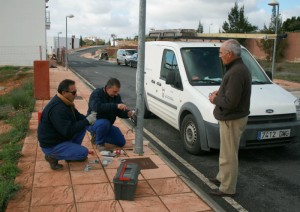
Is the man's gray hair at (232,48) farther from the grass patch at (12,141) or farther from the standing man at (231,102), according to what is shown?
the grass patch at (12,141)

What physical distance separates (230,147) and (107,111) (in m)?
2.28

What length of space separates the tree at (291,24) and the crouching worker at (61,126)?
55.9 meters

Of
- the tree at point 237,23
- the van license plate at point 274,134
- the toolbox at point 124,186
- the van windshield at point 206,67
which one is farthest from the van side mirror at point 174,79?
the tree at point 237,23

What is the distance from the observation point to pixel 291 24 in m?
58.5

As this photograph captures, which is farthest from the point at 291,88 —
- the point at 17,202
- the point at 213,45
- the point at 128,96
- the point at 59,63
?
the point at 59,63

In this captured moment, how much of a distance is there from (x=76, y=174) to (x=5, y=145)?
2148mm

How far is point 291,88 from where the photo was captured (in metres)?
18.5

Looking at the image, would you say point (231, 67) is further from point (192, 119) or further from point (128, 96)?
point (128, 96)

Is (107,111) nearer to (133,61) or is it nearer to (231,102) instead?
(231,102)

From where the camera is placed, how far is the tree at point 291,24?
189 feet

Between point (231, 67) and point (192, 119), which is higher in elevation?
point (231, 67)

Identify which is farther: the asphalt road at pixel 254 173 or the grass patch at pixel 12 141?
the asphalt road at pixel 254 173

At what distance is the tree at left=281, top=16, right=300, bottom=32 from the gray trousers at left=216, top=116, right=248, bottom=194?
55804mm

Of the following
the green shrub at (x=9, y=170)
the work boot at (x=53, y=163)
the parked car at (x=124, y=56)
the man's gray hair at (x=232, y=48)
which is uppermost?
the man's gray hair at (x=232, y=48)
